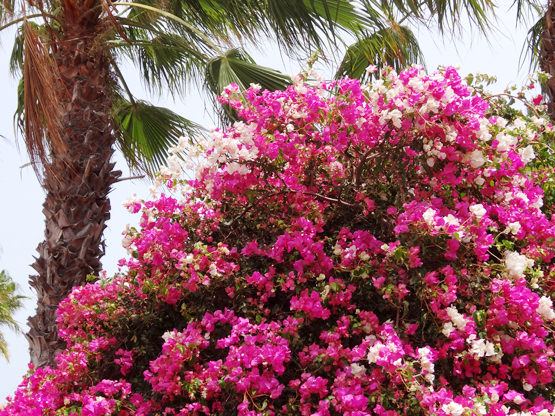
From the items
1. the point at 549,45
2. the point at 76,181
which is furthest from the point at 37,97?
the point at 549,45

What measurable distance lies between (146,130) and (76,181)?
82.6 inches

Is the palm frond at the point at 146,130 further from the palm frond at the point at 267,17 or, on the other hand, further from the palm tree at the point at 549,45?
the palm tree at the point at 549,45

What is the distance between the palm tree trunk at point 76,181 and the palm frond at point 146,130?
138 cm

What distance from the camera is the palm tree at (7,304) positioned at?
57.0ft

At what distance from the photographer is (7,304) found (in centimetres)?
1738

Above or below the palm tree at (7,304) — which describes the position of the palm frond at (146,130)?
below

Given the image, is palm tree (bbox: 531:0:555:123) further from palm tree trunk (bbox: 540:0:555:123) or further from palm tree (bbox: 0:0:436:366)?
palm tree (bbox: 0:0:436:366)

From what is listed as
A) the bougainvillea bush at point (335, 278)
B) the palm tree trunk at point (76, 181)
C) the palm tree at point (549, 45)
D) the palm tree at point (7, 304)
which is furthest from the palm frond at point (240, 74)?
the palm tree at point (7, 304)

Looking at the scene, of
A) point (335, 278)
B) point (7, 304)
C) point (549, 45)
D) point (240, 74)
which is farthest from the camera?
point (7, 304)

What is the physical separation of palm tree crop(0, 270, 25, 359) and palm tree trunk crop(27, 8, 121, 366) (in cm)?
1284

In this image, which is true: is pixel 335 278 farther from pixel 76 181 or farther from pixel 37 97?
pixel 76 181

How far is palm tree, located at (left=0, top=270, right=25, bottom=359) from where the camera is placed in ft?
57.0

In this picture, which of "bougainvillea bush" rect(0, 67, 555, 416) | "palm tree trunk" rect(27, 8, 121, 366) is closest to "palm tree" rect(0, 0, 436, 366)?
"palm tree trunk" rect(27, 8, 121, 366)

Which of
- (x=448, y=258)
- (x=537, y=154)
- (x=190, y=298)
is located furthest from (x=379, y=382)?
(x=537, y=154)
